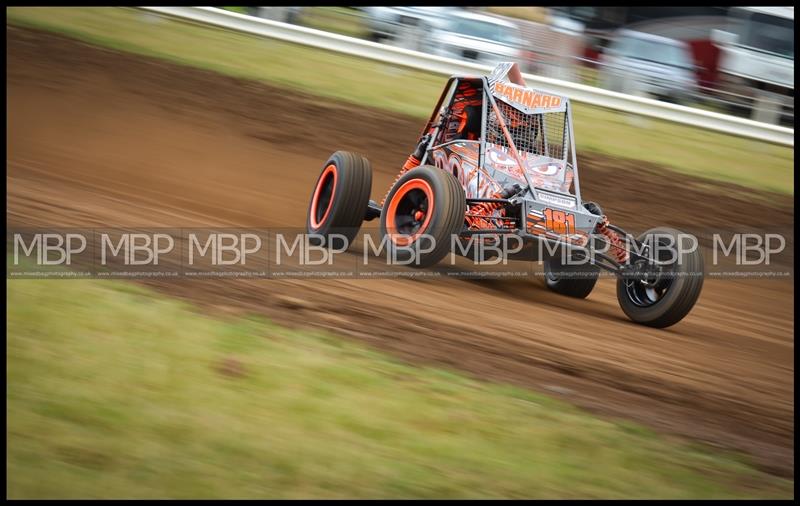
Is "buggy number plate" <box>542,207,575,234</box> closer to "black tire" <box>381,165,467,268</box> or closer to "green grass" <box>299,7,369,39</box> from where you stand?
"black tire" <box>381,165,467,268</box>

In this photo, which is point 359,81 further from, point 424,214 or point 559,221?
point 559,221

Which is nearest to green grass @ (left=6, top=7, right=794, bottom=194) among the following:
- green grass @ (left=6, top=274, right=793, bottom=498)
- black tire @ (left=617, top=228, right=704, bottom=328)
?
black tire @ (left=617, top=228, right=704, bottom=328)

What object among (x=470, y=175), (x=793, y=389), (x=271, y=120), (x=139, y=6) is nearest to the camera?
(x=793, y=389)

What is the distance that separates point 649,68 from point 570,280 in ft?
24.2

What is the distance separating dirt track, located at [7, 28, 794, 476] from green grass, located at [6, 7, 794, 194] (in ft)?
1.41

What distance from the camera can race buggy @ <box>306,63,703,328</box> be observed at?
6.19m

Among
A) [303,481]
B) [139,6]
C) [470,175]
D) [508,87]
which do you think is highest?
[139,6]

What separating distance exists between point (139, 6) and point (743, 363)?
11609 mm

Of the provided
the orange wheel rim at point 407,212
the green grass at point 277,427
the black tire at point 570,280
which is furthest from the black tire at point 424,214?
the green grass at point 277,427

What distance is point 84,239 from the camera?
6.26m

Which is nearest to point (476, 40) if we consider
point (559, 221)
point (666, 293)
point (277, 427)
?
point (559, 221)

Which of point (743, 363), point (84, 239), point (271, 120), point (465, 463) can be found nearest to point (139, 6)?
point (271, 120)

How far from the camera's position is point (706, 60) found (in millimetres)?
14508

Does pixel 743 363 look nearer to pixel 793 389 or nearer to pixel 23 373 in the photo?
pixel 793 389
